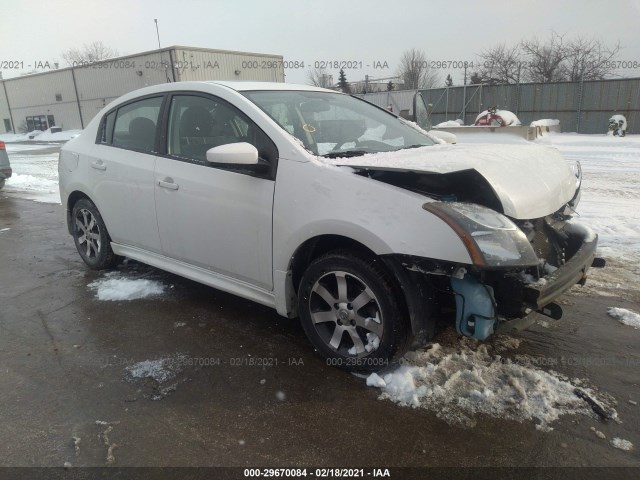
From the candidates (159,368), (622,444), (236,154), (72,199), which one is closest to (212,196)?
(236,154)

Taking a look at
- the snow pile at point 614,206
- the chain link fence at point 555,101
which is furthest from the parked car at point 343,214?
the chain link fence at point 555,101

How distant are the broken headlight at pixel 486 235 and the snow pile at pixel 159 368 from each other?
190 cm

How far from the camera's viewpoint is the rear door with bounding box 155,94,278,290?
3.07m

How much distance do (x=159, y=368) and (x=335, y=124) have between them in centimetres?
209

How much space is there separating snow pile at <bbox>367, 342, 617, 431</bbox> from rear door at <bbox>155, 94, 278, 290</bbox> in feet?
3.58

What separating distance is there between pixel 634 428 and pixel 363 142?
2.33 m

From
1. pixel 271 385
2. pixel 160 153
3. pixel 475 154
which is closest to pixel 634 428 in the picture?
pixel 475 154

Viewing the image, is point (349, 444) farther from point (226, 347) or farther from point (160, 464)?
point (226, 347)

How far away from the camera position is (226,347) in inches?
129

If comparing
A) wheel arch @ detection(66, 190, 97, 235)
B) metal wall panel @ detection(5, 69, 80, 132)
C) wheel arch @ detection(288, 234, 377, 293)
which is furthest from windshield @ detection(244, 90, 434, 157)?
metal wall panel @ detection(5, 69, 80, 132)

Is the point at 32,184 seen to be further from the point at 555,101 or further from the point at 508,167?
the point at 555,101

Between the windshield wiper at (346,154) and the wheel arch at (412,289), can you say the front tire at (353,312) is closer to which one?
the wheel arch at (412,289)

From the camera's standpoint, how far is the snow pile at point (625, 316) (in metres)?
3.42

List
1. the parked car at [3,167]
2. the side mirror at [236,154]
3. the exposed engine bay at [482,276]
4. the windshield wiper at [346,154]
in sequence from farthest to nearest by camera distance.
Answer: the parked car at [3,167] < the windshield wiper at [346,154] < the side mirror at [236,154] < the exposed engine bay at [482,276]
